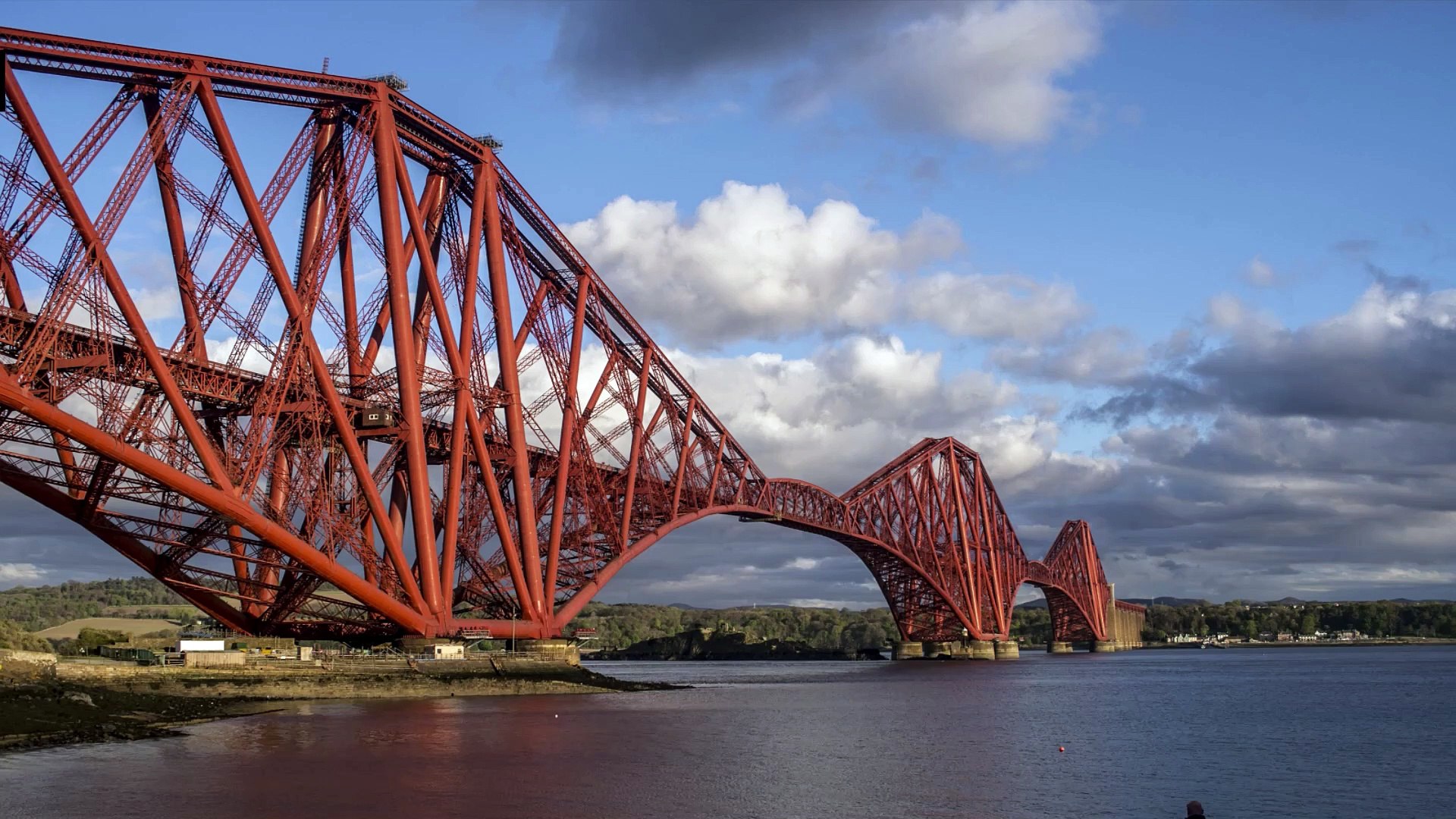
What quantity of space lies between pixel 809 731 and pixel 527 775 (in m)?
20.1

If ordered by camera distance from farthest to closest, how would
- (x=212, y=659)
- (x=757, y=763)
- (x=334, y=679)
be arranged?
(x=334, y=679) < (x=212, y=659) < (x=757, y=763)

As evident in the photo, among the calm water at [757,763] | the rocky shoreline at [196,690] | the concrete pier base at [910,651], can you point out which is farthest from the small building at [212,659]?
the concrete pier base at [910,651]

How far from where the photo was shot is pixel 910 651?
16450 cm

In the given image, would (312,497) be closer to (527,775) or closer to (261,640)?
(261,640)

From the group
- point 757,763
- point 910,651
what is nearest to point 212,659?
point 757,763

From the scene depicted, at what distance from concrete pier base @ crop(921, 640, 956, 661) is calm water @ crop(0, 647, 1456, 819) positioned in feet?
290

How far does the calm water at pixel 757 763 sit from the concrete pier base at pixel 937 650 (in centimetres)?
8825

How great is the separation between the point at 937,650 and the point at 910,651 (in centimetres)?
412

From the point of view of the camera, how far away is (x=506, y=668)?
6719 centimetres

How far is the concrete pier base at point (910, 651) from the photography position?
16375 centimetres

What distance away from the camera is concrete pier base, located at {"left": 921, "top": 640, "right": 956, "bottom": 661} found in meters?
160

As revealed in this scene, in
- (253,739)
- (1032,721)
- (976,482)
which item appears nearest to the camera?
(253,739)

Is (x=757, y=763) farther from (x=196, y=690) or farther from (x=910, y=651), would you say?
(x=910, y=651)

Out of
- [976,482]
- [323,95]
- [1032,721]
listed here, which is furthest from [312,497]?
[976,482]
